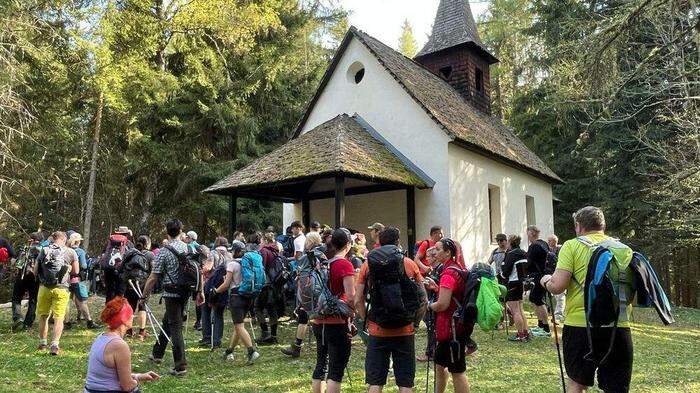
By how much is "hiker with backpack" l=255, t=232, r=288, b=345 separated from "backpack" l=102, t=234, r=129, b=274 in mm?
2564

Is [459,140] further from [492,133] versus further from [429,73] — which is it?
[429,73]

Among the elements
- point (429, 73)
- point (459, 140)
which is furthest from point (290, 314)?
point (429, 73)

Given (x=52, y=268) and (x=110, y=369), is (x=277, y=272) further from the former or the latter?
(x=110, y=369)

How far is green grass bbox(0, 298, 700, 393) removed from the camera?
6.58 meters

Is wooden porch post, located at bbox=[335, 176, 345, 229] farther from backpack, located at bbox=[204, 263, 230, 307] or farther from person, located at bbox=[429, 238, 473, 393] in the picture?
person, located at bbox=[429, 238, 473, 393]

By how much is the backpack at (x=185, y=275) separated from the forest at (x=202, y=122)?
9.31 m

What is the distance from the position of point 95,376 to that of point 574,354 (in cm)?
354

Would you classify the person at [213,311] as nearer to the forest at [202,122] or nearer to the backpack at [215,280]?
the backpack at [215,280]

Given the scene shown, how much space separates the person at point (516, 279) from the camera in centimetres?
930

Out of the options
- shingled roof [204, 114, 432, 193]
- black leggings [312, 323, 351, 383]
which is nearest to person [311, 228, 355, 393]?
black leggings [312, 323, 351, 383]

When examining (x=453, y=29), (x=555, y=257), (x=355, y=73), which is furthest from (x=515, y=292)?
(x=453, y=29)

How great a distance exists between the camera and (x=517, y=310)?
9586 mm

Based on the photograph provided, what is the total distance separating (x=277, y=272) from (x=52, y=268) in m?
3.33

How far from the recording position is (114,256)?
952 cm
